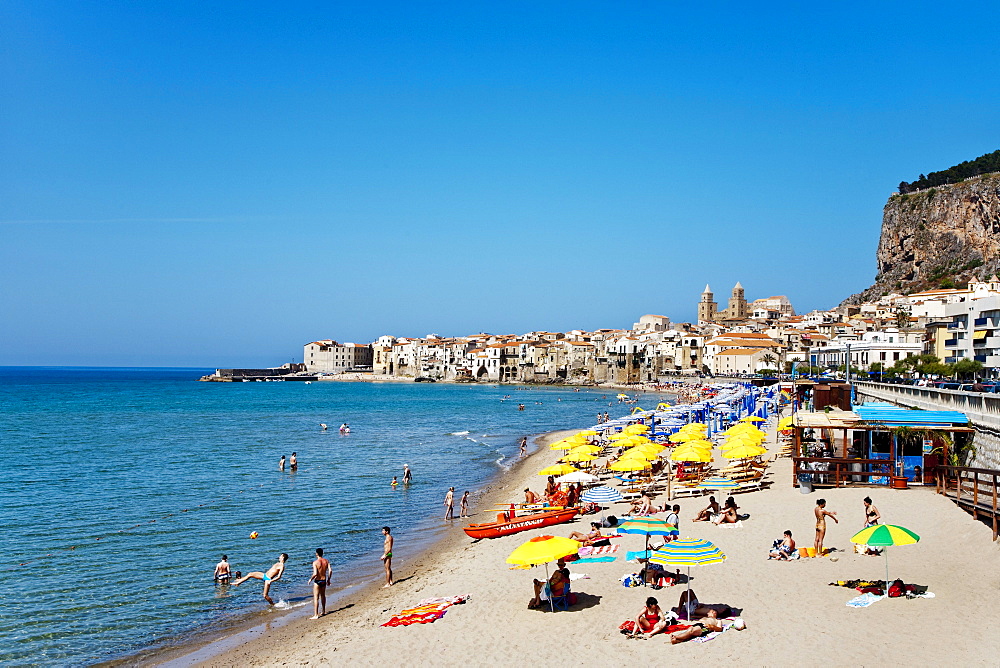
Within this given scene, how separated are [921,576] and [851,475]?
6.53m

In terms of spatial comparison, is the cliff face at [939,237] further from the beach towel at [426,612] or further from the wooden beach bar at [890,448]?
the beach towel at [426,612]

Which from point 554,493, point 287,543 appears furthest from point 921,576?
point 287,543

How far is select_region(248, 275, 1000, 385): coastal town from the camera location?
4912 centimetres

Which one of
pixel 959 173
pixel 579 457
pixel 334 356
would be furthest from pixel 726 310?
pixel 579 457

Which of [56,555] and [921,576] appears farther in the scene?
[56,555]

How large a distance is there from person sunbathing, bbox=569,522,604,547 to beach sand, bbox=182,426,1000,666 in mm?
496

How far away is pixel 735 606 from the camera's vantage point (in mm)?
10164

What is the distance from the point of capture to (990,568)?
10.7m

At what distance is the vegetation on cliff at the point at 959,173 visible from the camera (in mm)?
120625

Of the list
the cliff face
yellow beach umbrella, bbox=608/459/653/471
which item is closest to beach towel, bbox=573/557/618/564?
yellow beach umbrella, bbox=608/459/653/471

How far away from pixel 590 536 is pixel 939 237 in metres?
120

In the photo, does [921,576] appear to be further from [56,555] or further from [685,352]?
[685,352]

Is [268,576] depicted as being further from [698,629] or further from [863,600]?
[863,600]

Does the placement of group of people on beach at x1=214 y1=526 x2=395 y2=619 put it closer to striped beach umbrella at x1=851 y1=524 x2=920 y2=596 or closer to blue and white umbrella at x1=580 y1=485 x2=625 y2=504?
blue and white umbrella at x1=580 y1=485 x2=625 y2=504
